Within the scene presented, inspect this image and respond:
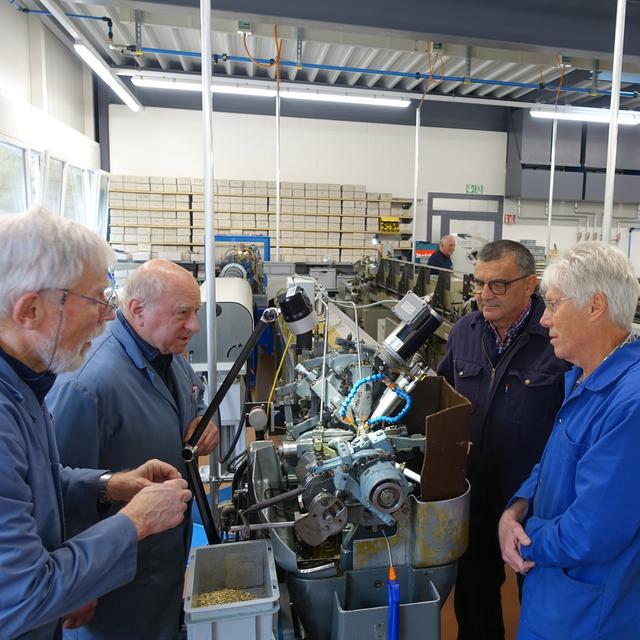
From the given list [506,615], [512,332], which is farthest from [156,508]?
[506,615]

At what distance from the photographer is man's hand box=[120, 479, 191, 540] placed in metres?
0.94

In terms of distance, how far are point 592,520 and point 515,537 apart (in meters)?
0.27

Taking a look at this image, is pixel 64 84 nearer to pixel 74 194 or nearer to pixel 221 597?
pixel 74 194

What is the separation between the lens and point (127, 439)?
50.6 inches

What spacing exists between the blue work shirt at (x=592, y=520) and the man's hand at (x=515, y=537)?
0.03m

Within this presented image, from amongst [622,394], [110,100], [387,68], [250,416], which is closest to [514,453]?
[622,394]

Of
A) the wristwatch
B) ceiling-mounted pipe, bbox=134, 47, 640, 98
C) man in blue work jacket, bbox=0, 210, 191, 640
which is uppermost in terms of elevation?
ceiling-mounted pipe, bbox=134, 47, 640, 98

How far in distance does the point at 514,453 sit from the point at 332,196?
6347 millimetres

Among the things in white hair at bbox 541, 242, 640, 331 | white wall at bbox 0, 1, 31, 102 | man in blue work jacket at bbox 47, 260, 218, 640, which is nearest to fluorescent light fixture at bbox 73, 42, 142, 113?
white wall at bbox 0, 1, 31, 102

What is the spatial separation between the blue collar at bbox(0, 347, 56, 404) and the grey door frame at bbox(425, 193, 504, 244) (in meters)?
8.19

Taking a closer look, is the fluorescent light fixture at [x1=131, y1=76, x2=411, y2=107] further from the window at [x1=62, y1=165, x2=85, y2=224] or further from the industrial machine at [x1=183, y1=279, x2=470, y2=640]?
the industrial machine at [x1=183, y1=279, x2=470, y2=640]

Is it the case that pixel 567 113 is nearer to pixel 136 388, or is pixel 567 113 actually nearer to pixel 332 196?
pixel 332 196

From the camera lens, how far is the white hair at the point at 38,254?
810mm

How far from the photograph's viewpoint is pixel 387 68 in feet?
22.1
